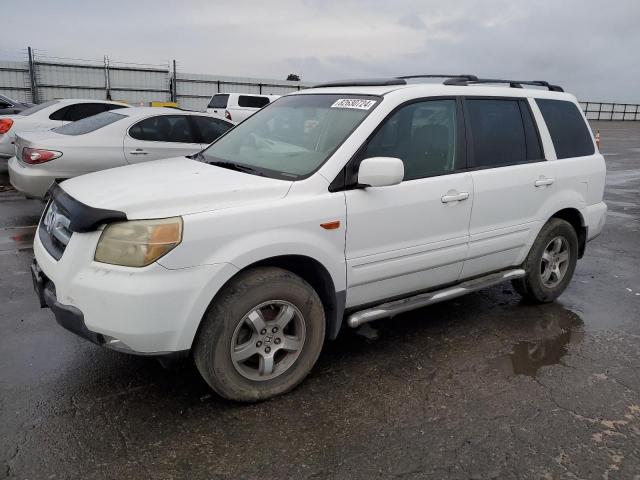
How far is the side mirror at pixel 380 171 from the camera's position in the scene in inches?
128

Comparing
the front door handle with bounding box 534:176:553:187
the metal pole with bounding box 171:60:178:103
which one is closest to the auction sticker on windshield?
the front door handle with bounding box 534:176:553:187

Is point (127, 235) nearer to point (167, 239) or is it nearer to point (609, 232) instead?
point (167, 239)

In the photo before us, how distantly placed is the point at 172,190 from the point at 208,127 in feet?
19.5

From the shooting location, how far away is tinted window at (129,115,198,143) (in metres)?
8.10

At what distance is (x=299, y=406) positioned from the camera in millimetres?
3240

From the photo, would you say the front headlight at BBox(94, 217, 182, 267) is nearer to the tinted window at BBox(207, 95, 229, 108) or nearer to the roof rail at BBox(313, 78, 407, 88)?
the roof rail at BBox(313, 78, 407, 88)

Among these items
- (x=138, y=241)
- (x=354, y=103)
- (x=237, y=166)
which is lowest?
(x=138, y=241)

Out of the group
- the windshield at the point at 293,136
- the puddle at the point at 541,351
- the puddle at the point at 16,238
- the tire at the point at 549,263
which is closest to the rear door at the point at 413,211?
the windshield at the point at 293,136

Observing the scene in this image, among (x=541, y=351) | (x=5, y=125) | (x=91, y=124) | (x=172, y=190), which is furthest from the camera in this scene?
(x=5, y=125)

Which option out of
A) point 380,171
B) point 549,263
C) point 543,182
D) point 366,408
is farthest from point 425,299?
point 549,263

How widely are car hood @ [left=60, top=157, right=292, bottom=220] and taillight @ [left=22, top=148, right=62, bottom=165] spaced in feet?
13.5

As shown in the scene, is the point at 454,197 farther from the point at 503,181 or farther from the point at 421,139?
the point at 503,181

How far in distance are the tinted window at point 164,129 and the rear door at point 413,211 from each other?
210 inches

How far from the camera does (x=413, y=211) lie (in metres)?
3.67
